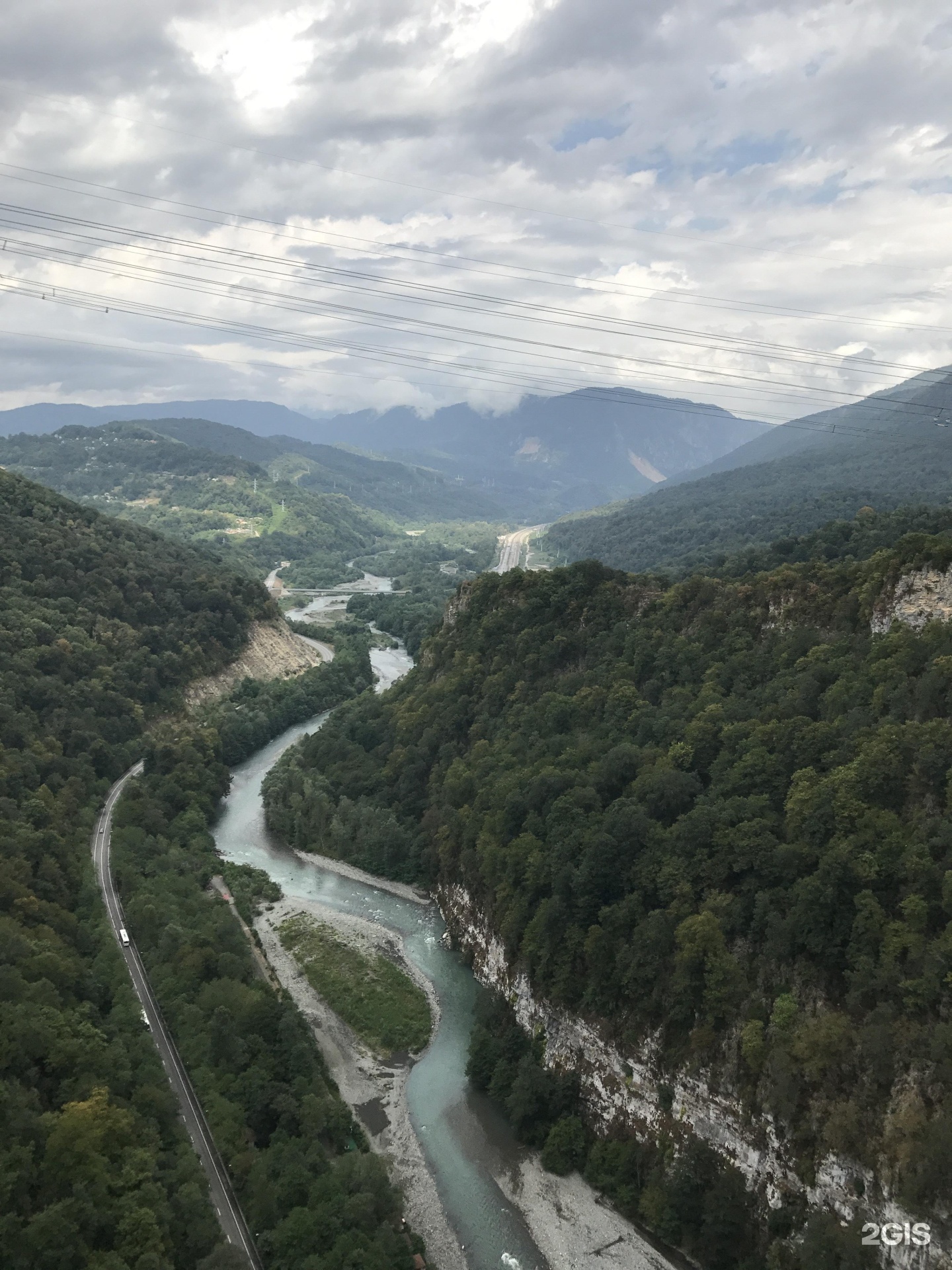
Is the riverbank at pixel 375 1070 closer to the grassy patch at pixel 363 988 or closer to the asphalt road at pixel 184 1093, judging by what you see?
the grassy patch at pixel 363 988

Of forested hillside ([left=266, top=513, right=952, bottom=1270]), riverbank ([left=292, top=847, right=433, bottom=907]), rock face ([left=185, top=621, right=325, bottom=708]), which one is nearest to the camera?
forested hillside ([left=266, top=513, right=952, bottom=1270])

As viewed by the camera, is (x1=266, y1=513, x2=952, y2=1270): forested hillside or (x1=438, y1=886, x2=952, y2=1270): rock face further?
(x1=266, y1=513, x2=952, y2=1270): forested hillside

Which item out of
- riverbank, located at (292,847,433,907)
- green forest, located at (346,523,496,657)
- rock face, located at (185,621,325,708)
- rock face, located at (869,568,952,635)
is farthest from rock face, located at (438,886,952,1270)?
green forest, located at (346,523,496,657)

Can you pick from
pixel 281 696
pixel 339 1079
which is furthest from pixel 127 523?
pixel 339 1079

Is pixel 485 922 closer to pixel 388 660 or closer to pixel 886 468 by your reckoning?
pixel 388 660

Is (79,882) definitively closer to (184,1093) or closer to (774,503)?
(184,1093)

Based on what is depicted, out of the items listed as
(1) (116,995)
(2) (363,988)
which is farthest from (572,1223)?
(1) (116,995)

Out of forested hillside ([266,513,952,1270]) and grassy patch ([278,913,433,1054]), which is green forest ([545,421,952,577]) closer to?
forested hillside ([266,513,952,1270])
